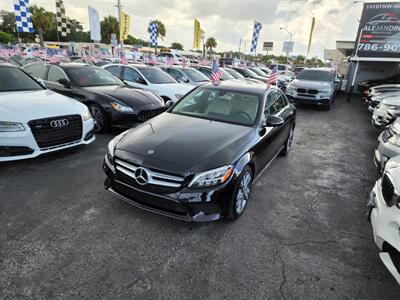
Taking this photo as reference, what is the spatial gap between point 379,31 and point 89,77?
62.7 feet

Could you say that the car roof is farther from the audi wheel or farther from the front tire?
the audi wheel

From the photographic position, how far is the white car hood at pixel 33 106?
3844 millimetres

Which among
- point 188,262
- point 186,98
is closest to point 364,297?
point 188,262

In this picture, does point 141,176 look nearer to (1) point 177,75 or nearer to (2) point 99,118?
(2) point 99,118

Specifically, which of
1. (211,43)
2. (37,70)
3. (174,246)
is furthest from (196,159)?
(211,43)

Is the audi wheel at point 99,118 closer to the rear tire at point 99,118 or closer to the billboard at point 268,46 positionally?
the rear tire at point 99,118

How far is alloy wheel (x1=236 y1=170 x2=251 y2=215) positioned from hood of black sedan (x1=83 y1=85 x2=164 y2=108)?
367 centimetres

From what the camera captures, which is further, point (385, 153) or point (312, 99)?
point (312, 99)

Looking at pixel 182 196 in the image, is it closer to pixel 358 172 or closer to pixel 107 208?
pixel 107 208

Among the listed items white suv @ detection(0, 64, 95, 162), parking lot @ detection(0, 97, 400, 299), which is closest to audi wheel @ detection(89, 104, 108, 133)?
white suv @ detection(0, 64, 95, 162)

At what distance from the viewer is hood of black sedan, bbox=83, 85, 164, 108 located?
602 centimetres

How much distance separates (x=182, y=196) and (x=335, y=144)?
232 inches

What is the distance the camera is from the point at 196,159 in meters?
2.77

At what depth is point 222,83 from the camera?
4.59m
